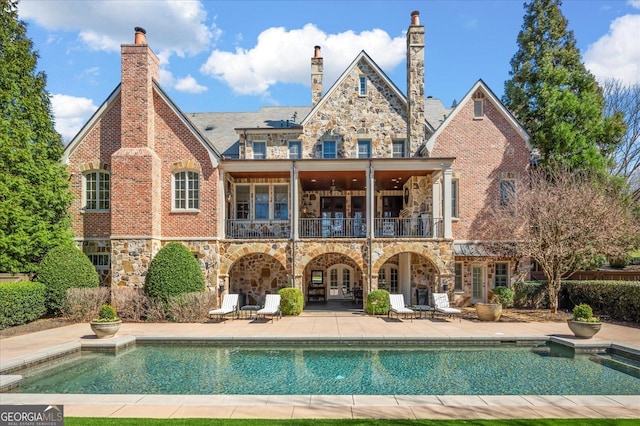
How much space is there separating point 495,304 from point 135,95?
16515 millimetres

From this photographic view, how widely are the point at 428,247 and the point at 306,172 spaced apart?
20.3 ft

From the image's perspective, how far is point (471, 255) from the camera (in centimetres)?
1897

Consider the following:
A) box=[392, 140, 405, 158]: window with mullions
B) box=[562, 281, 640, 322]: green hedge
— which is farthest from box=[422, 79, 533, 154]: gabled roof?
box=[562, 281, 640, 322]: green hedge

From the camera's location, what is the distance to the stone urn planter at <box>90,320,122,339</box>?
11.5m

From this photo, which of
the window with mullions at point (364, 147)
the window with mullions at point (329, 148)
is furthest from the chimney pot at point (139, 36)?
Result: the window with mullions at point (364, 147)

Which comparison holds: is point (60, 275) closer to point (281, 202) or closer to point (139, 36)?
point (281, 202)

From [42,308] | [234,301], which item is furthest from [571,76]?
[42,308]

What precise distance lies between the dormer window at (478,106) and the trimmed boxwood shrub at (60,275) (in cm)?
1848

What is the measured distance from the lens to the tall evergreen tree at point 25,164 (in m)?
15.1

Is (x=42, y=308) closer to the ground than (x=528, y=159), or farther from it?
closer to the ground

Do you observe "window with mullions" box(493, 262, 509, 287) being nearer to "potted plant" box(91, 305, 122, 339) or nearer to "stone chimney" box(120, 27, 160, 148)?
"potted plant" box(91, 305, 122, 339)

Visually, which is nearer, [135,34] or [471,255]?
[135,34]

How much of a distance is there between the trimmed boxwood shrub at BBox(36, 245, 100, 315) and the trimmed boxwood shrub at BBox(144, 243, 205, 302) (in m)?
2.38

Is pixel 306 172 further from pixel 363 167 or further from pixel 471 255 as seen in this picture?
pixel 471 255
